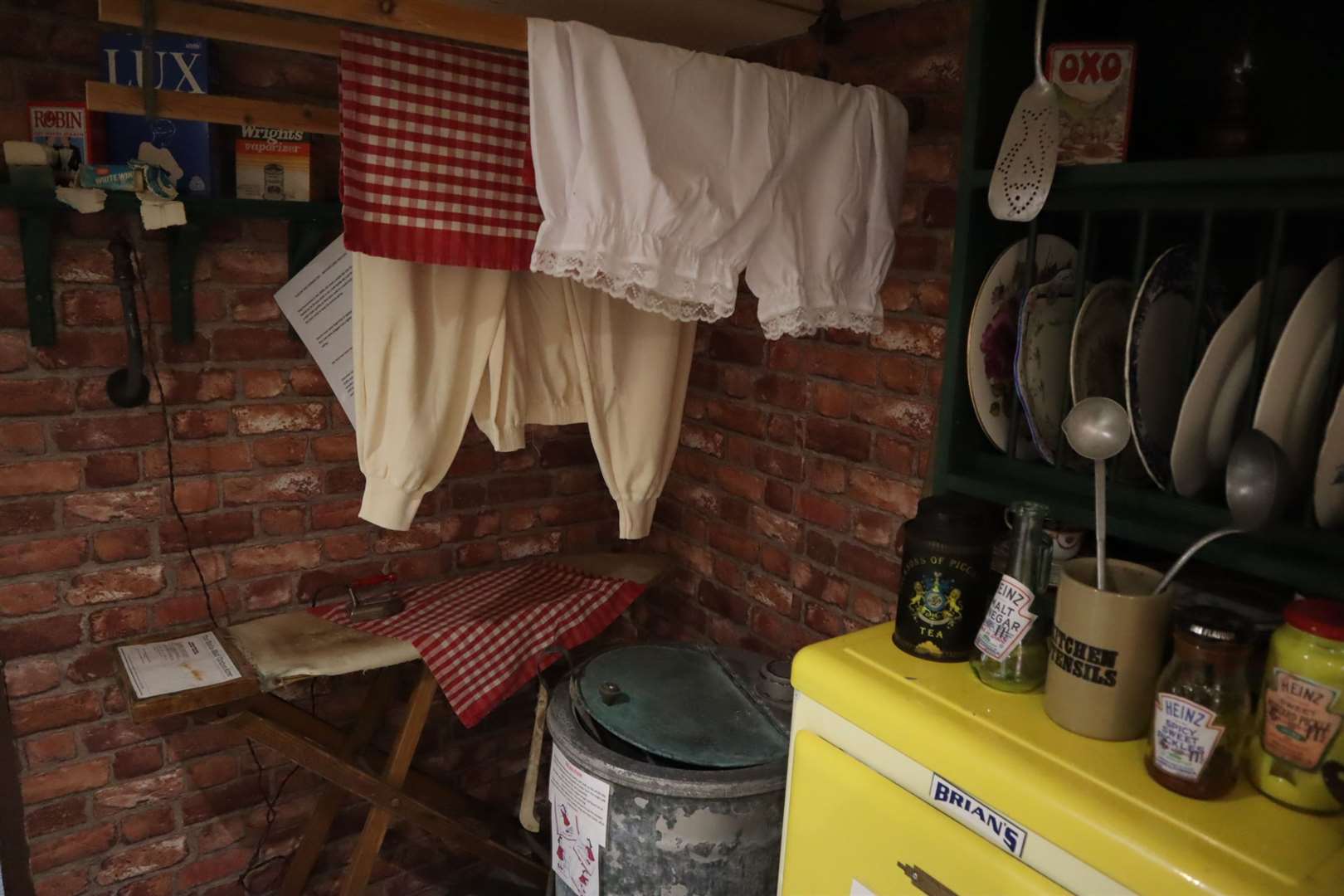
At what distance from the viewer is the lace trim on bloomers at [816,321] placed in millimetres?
1294

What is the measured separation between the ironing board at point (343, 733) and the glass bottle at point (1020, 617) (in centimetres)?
118

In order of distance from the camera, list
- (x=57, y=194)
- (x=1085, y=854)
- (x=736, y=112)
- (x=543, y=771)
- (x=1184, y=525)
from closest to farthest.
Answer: (x=1085, y=854) < (x=1184, y=525) < (x=736, y=112) < (x=57, y=194) < (x=543, y=771)

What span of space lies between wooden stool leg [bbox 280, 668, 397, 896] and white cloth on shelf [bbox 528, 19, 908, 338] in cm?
120

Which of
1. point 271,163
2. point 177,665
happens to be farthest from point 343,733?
point 271,163

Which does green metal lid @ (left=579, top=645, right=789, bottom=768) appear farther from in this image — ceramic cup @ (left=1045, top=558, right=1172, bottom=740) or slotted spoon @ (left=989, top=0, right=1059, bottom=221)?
slotted spoon @ (left=989, top=0, right=1059, bottom=221)

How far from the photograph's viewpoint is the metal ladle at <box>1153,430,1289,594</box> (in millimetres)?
855

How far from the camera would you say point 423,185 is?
4.05 ft

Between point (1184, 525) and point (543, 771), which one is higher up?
point (1184, 525)

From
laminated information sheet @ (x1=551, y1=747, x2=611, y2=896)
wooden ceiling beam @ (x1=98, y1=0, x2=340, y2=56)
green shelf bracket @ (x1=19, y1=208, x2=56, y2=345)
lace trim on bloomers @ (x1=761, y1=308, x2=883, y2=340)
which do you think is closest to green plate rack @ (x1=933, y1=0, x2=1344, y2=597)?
lace trim on bloomers @ (x1=761, y1=308, x2=883, y2=340)

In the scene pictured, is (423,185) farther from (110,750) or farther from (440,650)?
(110,750)

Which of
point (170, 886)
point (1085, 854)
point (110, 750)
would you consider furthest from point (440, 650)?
point (1085, 854)

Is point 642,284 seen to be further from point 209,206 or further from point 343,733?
point 343,733

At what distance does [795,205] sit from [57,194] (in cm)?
122

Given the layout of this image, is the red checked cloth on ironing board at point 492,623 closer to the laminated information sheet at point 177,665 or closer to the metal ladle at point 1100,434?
the laminated information sheet at point 177,665
